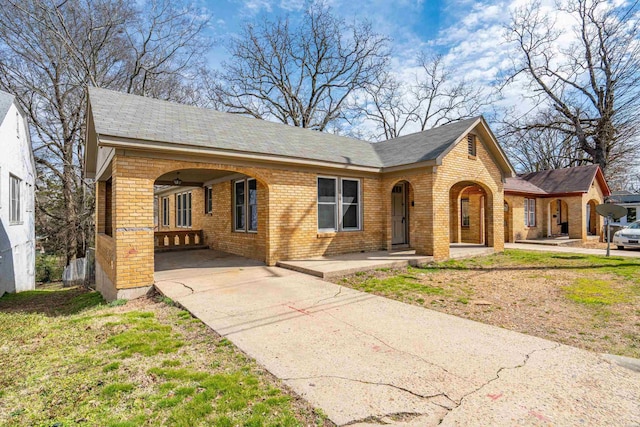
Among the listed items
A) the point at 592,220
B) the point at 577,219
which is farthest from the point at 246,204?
the point at 592,220

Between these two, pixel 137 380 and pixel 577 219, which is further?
pixel 577 219

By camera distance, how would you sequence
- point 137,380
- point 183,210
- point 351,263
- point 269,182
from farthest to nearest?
1. point 183,210
2. point 269,182
3. point 351,263
4. point 137,380

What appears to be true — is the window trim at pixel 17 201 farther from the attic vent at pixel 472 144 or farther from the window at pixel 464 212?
the window at pixel 464 212

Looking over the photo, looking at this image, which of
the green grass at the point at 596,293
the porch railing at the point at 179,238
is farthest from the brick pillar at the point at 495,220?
the porch railing at the point at 179,238

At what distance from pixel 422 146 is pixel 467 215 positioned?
5965mm

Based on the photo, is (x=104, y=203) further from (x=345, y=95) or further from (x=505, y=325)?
(x=345, y=95)

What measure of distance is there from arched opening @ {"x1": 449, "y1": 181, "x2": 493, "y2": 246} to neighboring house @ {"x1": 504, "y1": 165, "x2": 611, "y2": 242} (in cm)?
249

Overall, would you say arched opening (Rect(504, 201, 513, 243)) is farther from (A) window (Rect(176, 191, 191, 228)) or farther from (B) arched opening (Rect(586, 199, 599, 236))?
(A) window (Rect(176, 191, 191, 228))

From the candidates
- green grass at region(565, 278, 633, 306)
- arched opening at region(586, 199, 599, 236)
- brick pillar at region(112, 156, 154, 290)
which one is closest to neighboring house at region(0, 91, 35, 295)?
brick pillar at region(112, 156, 154, 290)

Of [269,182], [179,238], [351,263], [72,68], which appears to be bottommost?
[351,263]

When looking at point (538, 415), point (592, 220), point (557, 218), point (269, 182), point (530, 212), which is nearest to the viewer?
point (538, 415)

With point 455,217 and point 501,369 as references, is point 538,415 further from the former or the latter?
point 455,217

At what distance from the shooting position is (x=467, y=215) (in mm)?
15820

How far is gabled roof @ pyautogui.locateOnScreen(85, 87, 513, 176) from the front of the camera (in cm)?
725
